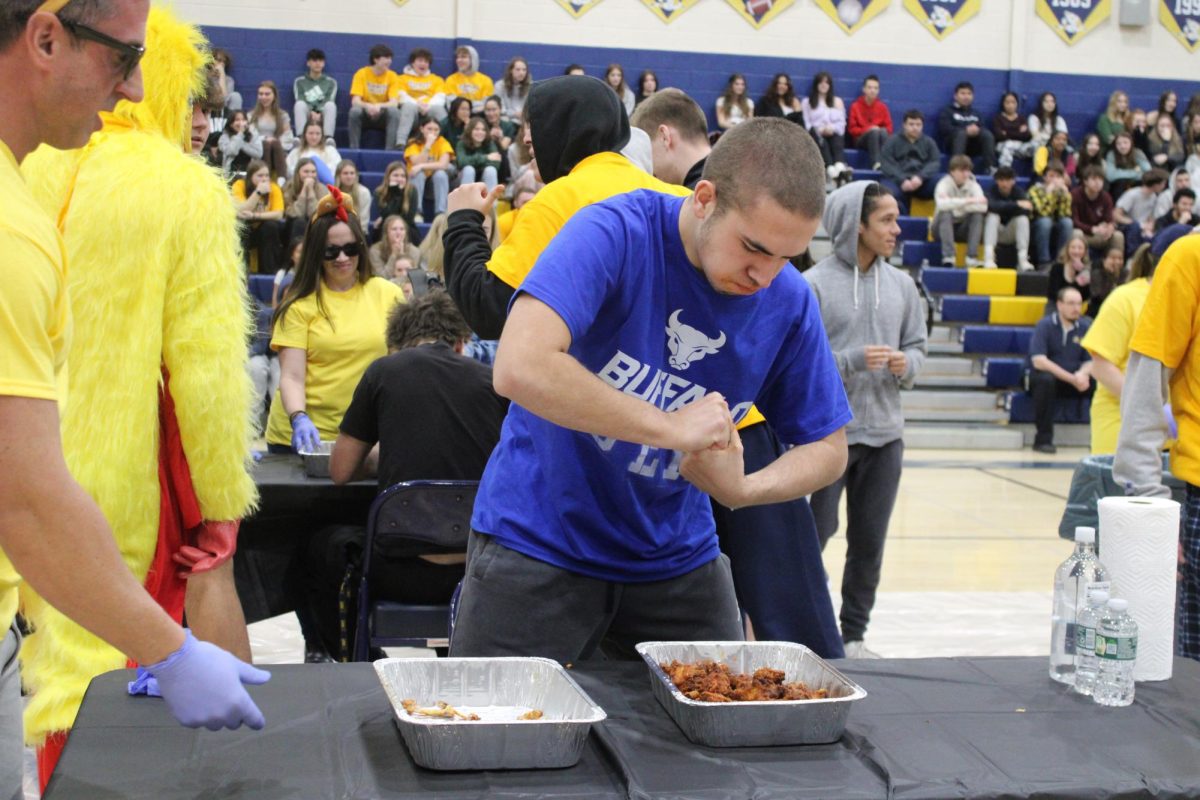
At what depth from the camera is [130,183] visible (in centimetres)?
236

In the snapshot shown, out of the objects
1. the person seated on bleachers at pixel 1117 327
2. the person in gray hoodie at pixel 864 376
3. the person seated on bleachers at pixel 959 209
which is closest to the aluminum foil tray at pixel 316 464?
the person in gray hoodie at pixel 864 376

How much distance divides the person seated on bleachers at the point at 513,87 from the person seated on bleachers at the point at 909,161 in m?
4.20

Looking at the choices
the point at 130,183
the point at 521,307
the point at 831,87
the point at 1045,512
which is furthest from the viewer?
the point at 831,87

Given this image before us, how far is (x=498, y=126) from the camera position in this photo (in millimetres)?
13336

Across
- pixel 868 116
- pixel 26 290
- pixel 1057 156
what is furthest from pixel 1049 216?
pixel 26 290

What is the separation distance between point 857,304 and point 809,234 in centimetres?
263

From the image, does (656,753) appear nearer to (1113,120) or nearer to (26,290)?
(26,290)

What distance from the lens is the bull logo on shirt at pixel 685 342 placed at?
210 cm

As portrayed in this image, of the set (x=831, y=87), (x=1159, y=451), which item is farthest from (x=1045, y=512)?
(x=831, y=87)

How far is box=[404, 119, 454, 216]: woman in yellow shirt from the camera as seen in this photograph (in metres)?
12.7

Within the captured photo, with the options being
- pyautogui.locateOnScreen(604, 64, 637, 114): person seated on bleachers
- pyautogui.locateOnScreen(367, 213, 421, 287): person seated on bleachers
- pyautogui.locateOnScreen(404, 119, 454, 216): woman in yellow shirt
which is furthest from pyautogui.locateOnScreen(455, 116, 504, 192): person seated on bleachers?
pyautogui.locateOnScreen(367, 213, 421, 287): person seated on bleachers

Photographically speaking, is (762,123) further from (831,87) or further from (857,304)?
(831,87)

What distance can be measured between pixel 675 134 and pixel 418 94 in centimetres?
1150

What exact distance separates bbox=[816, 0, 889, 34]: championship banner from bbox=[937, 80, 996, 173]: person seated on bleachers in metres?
1.41
